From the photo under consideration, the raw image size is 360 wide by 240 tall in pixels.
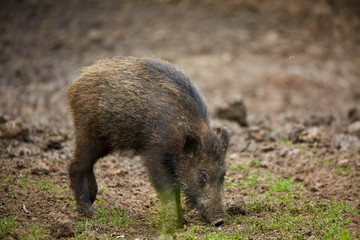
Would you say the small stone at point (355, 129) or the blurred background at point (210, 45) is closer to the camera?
the small stone at point (355, 129)

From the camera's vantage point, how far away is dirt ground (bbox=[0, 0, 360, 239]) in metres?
7.16

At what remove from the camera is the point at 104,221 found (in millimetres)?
5793

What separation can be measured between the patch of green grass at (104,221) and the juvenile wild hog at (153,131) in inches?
7.1

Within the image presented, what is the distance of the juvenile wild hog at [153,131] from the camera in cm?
592

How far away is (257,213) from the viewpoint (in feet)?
20.5

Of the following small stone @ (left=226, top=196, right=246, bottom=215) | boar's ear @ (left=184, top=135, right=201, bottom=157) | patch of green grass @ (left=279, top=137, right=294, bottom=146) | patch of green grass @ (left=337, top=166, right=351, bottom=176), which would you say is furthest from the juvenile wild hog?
patch of green grass @ (left=279, top=137, right=294, bottom=146)

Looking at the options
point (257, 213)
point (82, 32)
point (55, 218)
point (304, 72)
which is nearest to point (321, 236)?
point (257, 213)

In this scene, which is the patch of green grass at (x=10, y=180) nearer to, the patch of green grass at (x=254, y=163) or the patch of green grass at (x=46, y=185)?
the patch of green grass at (x=46, y=185)

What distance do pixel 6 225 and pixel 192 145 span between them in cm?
231

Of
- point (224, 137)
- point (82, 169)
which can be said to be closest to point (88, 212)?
point (82, 169)

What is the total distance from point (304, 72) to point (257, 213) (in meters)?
9.52

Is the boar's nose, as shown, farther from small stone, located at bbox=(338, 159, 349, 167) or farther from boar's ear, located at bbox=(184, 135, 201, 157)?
small stone, located at bbox=(338, 159, 349, 167)

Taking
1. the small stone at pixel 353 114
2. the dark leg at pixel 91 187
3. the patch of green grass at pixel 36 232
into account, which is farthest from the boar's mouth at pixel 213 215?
the small stone at pixel 353 114

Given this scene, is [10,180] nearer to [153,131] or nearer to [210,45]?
[153,131]
